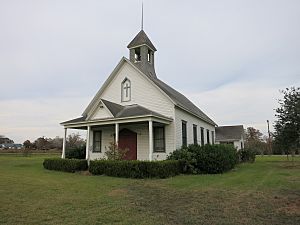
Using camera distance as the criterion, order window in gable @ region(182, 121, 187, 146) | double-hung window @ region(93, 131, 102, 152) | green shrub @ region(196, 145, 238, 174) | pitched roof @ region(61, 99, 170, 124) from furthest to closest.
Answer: double-hung window @ region(93, 131, 102, 152) < window in gable @ region(182, 121, 187, 146) < pitched roof @ region(61, 99, 170, 124) < green shrub @ region(196, 145, 238, 174)

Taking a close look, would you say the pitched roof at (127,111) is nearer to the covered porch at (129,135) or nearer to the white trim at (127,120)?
the white trim at (127,120)

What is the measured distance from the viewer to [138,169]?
43.7ft

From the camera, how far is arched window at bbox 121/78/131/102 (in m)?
19.3

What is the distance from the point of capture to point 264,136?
249ft

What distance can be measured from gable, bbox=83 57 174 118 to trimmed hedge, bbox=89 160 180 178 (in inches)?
182

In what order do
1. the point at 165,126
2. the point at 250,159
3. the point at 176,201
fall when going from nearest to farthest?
the point at 176,201 → the point at 165,126 → the point at 250,159

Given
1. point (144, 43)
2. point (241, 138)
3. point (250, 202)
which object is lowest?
point (250, 202)

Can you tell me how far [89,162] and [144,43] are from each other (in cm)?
1051

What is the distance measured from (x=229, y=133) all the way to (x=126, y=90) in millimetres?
26672

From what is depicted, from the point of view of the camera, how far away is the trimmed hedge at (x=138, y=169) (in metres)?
13.2

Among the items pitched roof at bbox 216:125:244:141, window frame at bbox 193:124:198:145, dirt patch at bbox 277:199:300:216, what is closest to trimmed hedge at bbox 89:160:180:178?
dirt patch at bbox 277:199:300:216

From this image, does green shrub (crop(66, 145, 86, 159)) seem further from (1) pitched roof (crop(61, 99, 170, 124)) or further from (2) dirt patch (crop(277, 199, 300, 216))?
(2) dirt patch (crop(277, 199, 300, 216))

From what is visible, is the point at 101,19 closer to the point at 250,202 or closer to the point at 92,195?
the point at 92,195

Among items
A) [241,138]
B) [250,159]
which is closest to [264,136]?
[241,138]
